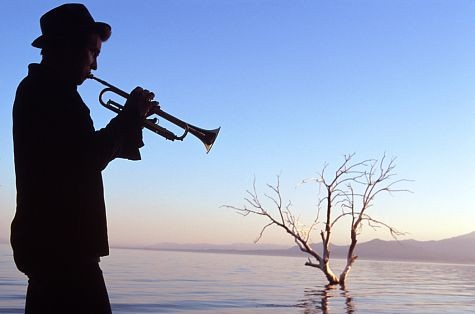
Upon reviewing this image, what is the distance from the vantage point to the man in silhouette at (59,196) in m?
2.24

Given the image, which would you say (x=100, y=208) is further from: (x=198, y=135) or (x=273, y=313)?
(x=273, y=313)

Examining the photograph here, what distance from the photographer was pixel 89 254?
228cm

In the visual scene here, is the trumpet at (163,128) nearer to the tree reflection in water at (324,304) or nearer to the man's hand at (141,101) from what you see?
the man's hand at (141,101)

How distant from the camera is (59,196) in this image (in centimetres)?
224

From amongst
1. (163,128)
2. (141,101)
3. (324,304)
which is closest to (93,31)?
(141,101)

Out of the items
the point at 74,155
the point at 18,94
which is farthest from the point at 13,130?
the point at 74,155

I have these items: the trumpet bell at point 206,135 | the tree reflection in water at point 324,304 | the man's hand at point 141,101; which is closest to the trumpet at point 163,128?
the trumpet bell at point 206,135

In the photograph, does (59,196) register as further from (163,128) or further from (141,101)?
(163,128)

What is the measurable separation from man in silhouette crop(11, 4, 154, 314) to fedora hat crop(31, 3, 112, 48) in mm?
178

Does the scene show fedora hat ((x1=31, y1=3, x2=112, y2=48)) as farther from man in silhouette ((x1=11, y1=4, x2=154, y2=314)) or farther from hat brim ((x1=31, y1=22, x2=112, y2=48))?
man in silhouette ((x1=11, y1=4, x2=154, y2=314))

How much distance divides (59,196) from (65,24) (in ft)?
2.43

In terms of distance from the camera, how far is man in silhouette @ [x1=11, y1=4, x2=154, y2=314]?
2.24 meters

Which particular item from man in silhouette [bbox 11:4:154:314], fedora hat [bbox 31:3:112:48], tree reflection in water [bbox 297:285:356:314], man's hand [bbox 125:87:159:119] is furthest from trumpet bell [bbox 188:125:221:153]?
tree reflection in water [bbox 297:285:356:314]

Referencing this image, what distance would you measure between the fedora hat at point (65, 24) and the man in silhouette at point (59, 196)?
0.18m
